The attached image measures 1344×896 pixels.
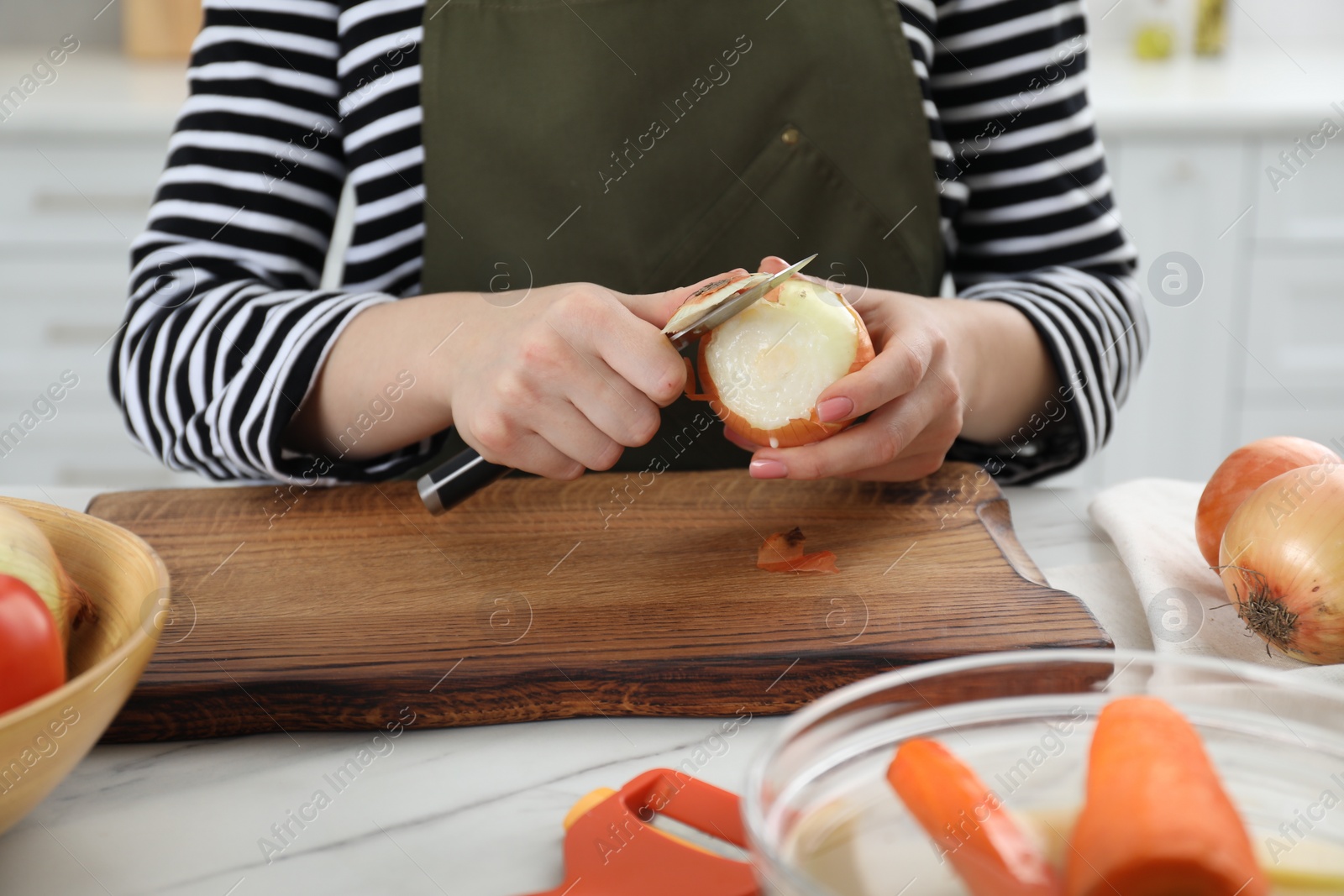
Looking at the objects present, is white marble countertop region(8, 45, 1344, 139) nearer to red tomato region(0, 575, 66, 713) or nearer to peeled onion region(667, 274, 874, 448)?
peeled onion region(667, 274, 874, 448)

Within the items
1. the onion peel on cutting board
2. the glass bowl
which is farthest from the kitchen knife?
the glass bowl

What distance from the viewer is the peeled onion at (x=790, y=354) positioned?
658mm

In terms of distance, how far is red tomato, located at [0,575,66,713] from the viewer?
38 cm

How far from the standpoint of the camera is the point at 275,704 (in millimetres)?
553

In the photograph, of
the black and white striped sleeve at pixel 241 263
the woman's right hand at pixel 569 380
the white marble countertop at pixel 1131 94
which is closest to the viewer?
the woman's right hand at pixel 569 380

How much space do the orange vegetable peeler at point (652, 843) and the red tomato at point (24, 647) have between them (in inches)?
7.8

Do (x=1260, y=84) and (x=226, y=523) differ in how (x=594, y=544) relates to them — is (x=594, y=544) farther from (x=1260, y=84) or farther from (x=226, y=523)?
(x=1260, y=84)

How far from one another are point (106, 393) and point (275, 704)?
4.94ft

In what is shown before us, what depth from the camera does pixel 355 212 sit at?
0.94m

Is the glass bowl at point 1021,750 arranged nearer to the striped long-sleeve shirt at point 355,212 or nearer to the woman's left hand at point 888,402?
the woman's left hand at point 888,402

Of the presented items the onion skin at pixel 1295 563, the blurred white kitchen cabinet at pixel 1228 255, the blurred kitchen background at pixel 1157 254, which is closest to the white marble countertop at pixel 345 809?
the onion skin at pixel 1295 563

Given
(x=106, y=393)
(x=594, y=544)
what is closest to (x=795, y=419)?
(x=594, y=544)

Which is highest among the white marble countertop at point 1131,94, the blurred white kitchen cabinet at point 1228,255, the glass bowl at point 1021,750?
the glass bowl at point 1021,750

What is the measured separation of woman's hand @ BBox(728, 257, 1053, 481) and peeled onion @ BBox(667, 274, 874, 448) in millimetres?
14
